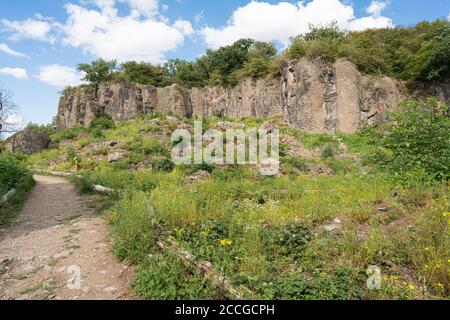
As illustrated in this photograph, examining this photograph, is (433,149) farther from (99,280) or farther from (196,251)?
(99,280)

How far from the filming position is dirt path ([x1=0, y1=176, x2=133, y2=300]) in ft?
13.6

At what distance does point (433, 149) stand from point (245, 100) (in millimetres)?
23288

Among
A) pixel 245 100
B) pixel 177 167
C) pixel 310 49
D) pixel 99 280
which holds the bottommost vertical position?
pixel 99 280

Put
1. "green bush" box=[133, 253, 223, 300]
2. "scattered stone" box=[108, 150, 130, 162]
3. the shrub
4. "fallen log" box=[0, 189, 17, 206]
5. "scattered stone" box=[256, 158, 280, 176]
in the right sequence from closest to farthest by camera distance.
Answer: "green bush" box=[133, 253, 223, 300] → "fallen log" box=[0, 189, 17, 206] → "scattered stone" box=[256, 158, 280, 176] → "scattered stone" box=[108, 150, 130, 162] → the shrub

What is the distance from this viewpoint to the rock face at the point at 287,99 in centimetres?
2373

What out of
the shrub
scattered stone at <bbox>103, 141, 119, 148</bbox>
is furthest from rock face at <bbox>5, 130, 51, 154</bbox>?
the shrub

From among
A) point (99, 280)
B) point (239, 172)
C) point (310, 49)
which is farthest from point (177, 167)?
point (310, 49)

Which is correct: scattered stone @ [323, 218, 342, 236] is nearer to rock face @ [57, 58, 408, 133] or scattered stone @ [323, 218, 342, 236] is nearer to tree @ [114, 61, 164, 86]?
rock face @ [57, 58, 408, 133]

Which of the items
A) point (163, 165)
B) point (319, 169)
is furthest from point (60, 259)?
point (319, 169)
